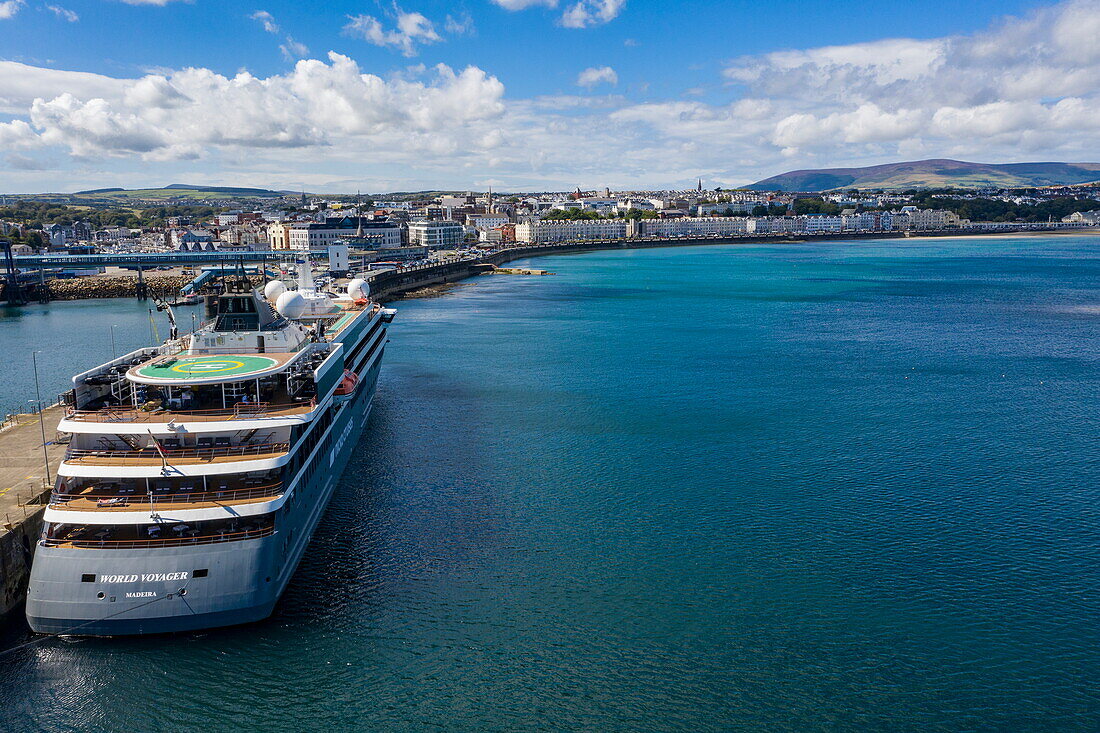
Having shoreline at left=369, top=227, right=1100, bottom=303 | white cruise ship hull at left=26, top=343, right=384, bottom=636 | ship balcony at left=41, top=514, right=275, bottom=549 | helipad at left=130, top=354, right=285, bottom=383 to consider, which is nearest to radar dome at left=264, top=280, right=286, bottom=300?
helipad at left=130, top=354, right=285, bottom=383

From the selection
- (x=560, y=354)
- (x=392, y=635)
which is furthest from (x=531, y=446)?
(x=560, y=354)

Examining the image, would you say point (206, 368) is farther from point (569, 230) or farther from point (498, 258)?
point (569, 230)

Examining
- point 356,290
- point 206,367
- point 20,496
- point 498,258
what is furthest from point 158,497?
point 498,258

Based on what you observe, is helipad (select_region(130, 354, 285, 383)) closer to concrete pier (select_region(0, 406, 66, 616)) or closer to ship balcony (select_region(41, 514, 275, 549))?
concrete pier (select_region(0, 406, 66, 616))

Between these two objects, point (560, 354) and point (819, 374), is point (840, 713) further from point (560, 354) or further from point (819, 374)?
point (560, 354)

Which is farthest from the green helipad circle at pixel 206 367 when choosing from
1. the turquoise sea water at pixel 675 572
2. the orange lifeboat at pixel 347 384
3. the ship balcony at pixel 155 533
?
the turquoise sea water at pixel 675 572

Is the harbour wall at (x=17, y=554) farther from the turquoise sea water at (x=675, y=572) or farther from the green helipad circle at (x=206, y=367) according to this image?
the green helipad circle at (x=206, y=367)
